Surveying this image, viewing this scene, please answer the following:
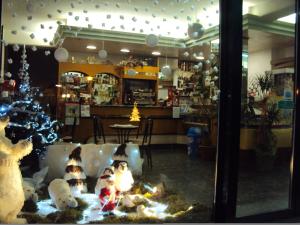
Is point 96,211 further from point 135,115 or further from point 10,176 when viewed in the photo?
point 135,115

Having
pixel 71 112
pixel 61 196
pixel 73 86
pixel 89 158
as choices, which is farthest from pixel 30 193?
pixel 73 86

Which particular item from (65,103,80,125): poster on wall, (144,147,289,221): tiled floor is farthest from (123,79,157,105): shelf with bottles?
(144,147,289,221): tiled floor

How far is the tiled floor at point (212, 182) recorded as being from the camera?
332cm

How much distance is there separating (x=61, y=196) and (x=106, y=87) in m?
5.80

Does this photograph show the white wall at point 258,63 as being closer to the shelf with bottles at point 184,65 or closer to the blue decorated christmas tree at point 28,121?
the shelf with bottles at point 184,65

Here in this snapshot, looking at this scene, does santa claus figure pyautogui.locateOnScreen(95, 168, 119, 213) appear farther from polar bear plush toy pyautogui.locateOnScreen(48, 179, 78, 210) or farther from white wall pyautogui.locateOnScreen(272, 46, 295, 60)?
white wall pyautogui.locateOnScreen(272, 46, 295, 60)

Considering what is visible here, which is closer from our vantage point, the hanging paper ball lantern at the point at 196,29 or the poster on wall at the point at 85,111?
the hanging paper ball lantern at the point at 196,29

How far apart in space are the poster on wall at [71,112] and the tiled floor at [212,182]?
1556 millimetres

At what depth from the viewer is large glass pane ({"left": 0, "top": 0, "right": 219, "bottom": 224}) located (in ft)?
10.4

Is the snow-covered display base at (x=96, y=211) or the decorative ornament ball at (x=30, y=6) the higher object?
the decorative ornament ball at (x=30, y=6)

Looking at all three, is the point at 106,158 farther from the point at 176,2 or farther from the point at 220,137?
the point at 176,2

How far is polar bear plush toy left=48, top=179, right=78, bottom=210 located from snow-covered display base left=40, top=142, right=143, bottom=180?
0.70 meters

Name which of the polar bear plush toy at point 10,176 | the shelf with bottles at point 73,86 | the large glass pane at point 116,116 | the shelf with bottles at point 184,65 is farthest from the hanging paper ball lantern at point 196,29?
the shelf with bottles at point 73,86

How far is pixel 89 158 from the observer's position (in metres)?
4.14
